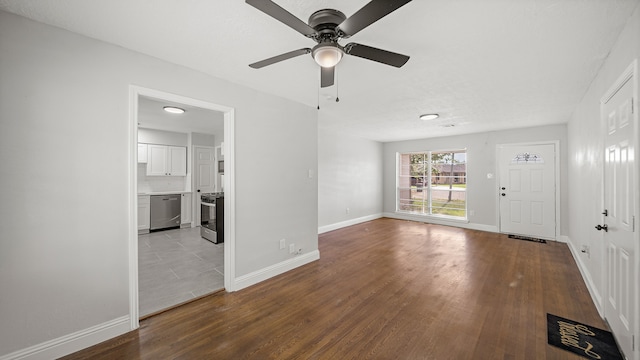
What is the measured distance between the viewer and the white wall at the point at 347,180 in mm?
5805

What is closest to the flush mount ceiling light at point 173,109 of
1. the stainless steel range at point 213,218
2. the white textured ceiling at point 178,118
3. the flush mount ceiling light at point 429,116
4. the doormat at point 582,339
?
the white textured ceiling at point 178,118

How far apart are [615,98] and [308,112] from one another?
3.14m

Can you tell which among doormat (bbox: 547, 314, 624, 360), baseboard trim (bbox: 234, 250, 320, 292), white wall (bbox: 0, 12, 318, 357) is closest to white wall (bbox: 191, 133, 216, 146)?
white wall (bbox: 0, 12, 318, 357)

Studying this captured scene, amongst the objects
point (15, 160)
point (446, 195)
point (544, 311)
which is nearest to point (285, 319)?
point (15, 160)

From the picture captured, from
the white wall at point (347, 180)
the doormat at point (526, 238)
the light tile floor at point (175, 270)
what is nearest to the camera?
the light tile floor at point (175, 270)

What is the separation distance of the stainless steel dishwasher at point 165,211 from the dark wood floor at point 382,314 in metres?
4.04

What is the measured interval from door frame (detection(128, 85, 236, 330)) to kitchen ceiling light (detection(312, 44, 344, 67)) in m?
1.61

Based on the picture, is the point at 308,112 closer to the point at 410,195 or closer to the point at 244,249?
the point at 244,249

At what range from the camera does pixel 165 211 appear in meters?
5.88

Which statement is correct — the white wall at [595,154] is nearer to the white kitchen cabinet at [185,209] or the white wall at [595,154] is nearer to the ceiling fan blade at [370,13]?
the ceiling fan blade at [370,13]

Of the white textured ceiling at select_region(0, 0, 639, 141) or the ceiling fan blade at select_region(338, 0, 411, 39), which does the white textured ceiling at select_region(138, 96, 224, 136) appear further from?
the ceiling fan blade at select_region(338, 0, 411, 39)

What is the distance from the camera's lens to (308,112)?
371cm

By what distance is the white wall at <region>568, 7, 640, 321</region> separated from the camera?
1.73 metres

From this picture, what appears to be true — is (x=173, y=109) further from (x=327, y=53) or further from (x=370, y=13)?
(x=370, y=13)
